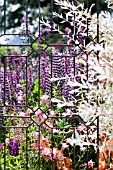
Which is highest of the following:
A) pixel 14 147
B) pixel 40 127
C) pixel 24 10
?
pixel 24 10

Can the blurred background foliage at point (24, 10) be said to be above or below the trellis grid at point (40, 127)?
above

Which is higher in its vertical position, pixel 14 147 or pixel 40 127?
pixel 40 127

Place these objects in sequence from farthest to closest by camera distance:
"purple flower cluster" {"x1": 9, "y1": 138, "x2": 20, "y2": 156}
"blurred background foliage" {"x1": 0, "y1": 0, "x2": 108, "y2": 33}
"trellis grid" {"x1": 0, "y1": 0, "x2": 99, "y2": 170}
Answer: "blurred background foliage" {"x1": 0, "y1": 0, "x2": 108, "y2": 33}
"purple flower cluster" {"x1": 9, "y1": 138, "x2": 20, "y2": 156}
"trellis grid" {"x1": 0, "y1": 0, "x2": 99, "y2": 170}

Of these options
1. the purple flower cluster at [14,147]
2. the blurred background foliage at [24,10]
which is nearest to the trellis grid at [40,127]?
the purple flower cluster at [14,147]

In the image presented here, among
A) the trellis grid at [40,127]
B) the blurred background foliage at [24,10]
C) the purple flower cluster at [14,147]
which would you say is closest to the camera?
the trellis grid at [40,127]

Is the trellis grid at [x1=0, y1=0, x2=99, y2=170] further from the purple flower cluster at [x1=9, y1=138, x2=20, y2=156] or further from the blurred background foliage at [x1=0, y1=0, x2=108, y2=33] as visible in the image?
the blurred background foliage at [x1=0, y1=0, x2=108, y2=33]

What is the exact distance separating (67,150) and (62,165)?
0.22 m

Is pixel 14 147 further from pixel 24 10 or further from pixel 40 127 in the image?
pixel 24 10

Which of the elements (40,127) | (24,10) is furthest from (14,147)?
(24,10)

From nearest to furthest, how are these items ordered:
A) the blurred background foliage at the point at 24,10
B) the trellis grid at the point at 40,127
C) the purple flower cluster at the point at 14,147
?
the trellis grid at the point at 40,127, the purple flower cluster at the point at 14,147, the blurred background foliage at the point at 24,10

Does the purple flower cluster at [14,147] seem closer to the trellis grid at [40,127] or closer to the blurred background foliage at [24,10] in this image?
the trellis grid at [40,127]

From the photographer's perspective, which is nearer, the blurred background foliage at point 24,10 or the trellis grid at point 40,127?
the trellis grid at point 40,127

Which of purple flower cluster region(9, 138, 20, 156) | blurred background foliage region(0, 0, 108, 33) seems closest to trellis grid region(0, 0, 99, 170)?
purple flower cluster region(9, 138, 20, 156)

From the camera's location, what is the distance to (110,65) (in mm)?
2359
